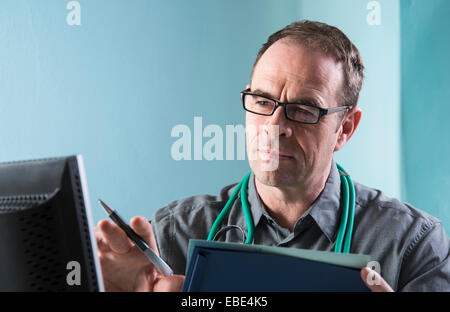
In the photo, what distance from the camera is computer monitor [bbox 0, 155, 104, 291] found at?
0.52 meters

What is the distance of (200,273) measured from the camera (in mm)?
620

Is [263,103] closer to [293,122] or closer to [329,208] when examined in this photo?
[293,122]

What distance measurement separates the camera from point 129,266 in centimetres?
78

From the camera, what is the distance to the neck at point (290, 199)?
1194 millimetres

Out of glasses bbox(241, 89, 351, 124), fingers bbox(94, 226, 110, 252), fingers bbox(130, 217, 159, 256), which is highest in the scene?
glasses bbox(241, 89, 351, 124)

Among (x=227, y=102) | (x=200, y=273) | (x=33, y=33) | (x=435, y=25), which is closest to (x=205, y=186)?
(x=227, y=102)

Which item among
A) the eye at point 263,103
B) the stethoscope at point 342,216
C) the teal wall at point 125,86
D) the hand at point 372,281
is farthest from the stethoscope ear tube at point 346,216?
the teal wall at point 125,86

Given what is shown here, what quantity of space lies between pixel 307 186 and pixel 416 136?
2.90 feet

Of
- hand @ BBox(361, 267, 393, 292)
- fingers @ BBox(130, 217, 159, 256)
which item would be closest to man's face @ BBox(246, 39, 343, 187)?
fingers @ BBox(130, 217, 159, 256)

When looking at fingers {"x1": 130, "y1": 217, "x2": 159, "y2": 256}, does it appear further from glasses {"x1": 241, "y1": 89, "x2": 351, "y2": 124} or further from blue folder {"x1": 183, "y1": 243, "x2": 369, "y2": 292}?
glasses {"x1": 241, "y1": 89, "x2": 351, "y2": 124}

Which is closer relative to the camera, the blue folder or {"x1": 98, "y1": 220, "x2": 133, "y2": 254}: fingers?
the blue folder

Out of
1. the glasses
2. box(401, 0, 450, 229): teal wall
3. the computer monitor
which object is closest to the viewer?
the computer monitor

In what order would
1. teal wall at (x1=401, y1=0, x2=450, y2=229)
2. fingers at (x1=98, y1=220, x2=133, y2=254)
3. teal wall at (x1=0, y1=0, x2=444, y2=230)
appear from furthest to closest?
teal wall at (x1=0, y1=0, x2=444, y2=230) < teal wall at (x1=401, y1=0, x2=450, y2=229) < fingers at (x1=98, y1=220, x2=133, y2=254)
